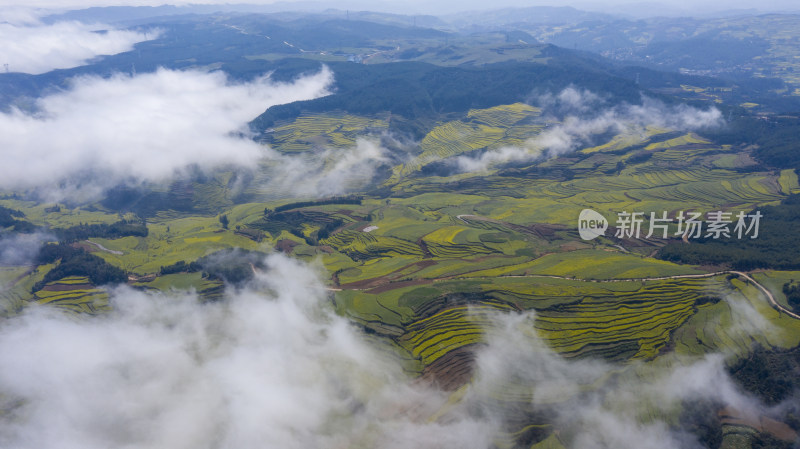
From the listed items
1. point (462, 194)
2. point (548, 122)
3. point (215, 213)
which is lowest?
point (215, 213)

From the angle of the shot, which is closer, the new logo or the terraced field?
the terraced field

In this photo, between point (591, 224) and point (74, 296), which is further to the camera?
point (591, 224)

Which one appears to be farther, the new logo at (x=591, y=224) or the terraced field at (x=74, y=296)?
the new logo at (x=591, y=224)

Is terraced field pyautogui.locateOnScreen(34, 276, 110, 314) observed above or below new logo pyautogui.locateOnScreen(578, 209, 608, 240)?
below

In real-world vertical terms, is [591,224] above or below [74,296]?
above

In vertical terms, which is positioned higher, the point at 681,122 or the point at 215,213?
the point at 681,122

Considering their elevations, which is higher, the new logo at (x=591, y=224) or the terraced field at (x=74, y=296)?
the new logo at (x=591, y=224)

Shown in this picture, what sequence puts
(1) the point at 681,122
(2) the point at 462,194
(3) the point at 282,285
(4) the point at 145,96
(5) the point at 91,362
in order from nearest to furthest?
1. (5) the point at 91,362
2. (3) the point at 282,285
3. (2) the point at 462,194
4. (1) the point at 681,122
5. (4) the point at 145,96

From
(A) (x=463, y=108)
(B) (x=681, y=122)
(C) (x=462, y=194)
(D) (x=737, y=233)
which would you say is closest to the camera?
(D) (x=737, y=233)

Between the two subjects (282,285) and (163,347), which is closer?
(163,347)

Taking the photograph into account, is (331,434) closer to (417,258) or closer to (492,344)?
(492,344)

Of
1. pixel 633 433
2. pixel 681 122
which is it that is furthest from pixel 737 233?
pixel 681 122
